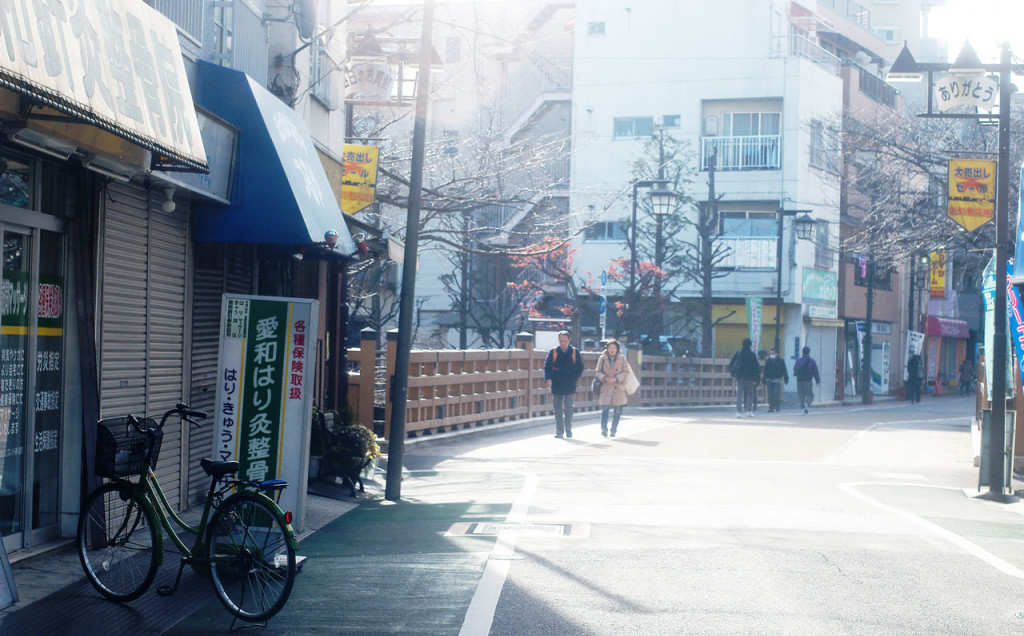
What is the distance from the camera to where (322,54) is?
51.1 feet

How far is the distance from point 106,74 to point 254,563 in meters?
3.15

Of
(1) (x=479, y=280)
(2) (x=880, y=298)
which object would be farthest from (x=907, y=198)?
(2) (x=880, y=298)

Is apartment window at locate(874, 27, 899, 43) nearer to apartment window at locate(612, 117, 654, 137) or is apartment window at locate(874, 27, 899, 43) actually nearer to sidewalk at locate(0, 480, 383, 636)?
apartment window at locate(612, 117, 654, 137)

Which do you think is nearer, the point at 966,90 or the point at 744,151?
the point at 966,90

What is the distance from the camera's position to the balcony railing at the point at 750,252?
42.5m

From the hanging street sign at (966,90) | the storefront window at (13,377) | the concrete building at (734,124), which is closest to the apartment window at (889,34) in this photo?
the concrete building at (734,124)

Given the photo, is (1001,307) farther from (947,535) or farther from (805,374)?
(805,374)

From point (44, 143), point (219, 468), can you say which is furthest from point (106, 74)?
point (219, 468)

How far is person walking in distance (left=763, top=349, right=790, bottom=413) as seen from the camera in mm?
32969

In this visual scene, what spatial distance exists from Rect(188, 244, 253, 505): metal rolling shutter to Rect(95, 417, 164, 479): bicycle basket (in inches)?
146

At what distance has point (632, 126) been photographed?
1746 inches

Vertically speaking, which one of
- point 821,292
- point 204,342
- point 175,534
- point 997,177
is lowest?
point 175,534

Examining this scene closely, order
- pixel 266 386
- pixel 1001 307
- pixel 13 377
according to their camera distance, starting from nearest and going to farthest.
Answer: pixel 13 377
pixel 266 386
pixel 1001 307

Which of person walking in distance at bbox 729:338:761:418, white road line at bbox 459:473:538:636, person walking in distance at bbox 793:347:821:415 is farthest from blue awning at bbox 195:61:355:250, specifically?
person walking in distance at bbox 793:347:821:415
